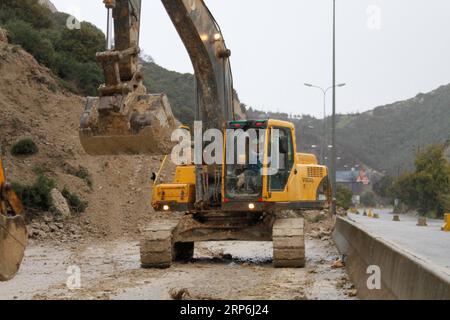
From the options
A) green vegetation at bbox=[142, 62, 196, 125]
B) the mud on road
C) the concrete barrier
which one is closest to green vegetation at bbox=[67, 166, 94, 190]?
the mud on road

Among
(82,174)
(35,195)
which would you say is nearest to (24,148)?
(82,174)

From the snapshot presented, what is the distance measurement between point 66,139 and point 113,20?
87.0 ft

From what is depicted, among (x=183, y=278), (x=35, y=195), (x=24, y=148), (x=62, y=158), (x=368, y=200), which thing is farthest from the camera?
(x=368, y=200)

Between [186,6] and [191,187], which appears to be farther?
[191,187]

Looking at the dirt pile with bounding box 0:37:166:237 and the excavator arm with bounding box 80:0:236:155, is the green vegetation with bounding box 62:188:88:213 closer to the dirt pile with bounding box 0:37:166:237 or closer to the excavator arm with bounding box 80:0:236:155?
the dirt pile with bounding box 0:37:166:237

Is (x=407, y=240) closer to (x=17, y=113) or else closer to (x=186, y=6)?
(x=186, y=6)

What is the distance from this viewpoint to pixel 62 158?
3444 centimetres

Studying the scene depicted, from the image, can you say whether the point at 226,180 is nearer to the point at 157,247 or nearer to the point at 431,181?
the point at 157,247

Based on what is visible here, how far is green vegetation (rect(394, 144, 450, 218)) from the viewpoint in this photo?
66.8 metres

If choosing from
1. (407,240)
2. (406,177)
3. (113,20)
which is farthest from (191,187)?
(406,177)

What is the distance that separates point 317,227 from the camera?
28.9 meters

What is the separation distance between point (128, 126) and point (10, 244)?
271 centimetres

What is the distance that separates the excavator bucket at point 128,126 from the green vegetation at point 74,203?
19792 mm

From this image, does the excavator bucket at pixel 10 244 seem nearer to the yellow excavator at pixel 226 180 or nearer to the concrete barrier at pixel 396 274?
the concrete barrier at pixel 396 274
